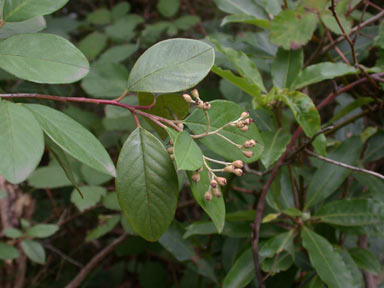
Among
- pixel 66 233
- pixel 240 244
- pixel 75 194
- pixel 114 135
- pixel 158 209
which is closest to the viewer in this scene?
pixel 158 209

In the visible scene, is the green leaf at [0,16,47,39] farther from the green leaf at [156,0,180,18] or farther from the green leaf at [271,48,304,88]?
the green leaf at [156,0,180,18]

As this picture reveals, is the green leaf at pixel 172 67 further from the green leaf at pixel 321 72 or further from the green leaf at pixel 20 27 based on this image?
the green leaf at pixel 321 72

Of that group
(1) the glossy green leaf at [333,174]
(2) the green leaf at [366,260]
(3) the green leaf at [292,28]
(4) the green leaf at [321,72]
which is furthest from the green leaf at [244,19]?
(2) the green leaf at [366,260]

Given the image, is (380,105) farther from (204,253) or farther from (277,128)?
(204,253)

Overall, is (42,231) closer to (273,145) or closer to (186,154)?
(273,145)

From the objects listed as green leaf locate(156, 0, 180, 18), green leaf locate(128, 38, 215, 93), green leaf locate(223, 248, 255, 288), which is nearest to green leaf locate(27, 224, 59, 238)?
green leaf locate(223, 248, 255, 288)

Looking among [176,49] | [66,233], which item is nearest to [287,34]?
[176,49]
